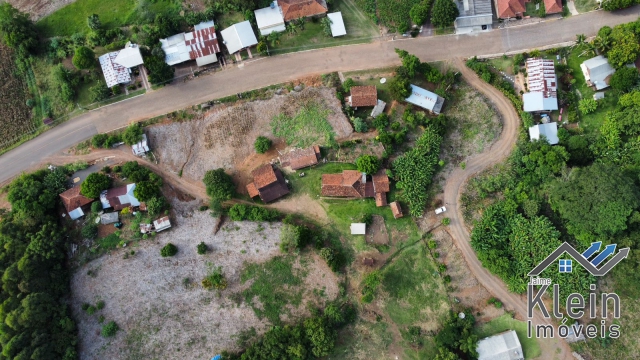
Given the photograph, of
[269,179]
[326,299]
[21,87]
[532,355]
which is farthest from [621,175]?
[21,87]

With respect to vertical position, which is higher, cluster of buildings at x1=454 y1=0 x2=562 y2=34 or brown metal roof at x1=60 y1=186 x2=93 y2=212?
cluster of buildings at x1=454 y1=0 x2=562 y2=34

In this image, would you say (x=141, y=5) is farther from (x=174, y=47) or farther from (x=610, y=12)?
(x=610, y=12)

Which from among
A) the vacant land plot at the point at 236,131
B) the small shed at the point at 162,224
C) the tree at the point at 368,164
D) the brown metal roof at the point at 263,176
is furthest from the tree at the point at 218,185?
the tree at the point at 368,164

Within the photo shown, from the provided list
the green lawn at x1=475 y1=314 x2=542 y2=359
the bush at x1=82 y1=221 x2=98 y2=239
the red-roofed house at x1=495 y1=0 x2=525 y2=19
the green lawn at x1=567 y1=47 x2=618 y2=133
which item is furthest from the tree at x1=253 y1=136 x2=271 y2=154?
the green lawn at x1=567 y1=47 x2=618 y2=133

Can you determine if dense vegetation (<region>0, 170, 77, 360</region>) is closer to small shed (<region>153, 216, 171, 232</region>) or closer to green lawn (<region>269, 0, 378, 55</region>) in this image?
small shed (<region>153, 216, 171, 232</region>)

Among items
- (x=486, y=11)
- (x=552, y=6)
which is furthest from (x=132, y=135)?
(x=552, y=6)

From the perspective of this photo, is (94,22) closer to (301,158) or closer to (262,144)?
(262,144)
